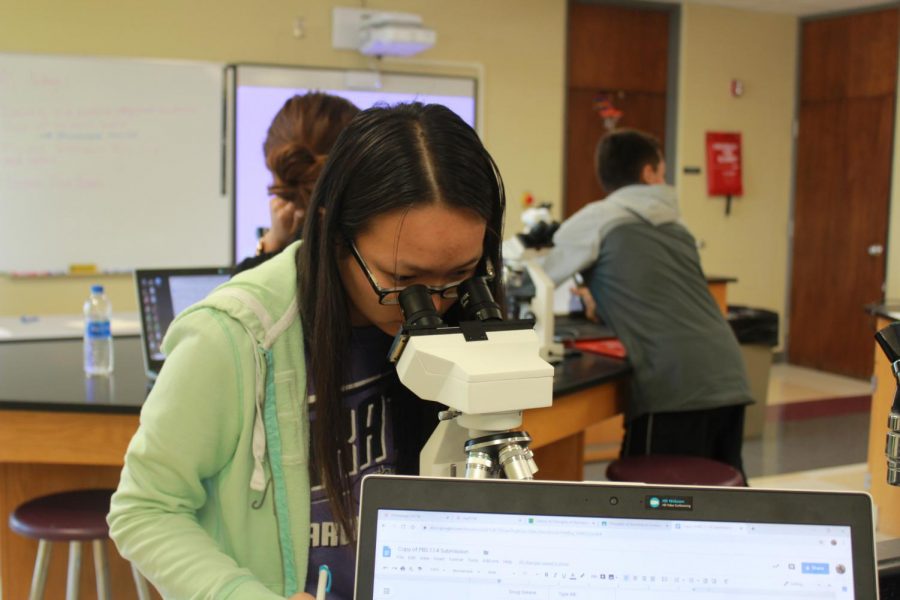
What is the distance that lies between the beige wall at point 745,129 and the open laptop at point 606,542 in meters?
6.05

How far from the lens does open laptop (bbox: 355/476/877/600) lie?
2.23 ft

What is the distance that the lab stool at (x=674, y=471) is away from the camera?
7.95 ft

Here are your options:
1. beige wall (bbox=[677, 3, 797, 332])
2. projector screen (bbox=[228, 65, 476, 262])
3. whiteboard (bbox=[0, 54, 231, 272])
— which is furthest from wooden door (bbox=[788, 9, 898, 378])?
whiteboard (bbox=[0, 54, 231, 272])

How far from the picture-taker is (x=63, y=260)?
4805 mm

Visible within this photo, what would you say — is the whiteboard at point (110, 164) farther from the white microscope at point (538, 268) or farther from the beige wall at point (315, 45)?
the white microscope at point (538, 268)

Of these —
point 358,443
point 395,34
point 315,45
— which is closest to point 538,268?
point 358,443

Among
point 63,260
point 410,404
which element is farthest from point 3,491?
point 63,260

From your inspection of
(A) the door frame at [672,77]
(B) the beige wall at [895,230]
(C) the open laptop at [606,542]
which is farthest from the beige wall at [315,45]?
(C) the open laptop at [606,542]

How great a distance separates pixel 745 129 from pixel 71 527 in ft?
19.2

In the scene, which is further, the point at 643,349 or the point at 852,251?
the point at 852,251

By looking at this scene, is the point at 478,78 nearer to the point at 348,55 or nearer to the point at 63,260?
the point at 348,55

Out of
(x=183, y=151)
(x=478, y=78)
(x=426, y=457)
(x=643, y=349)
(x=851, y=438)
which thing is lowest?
(x=851, y=438)

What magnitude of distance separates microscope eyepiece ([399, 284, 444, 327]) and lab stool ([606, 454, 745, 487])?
1.65 m

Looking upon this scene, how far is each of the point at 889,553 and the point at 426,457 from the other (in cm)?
45
